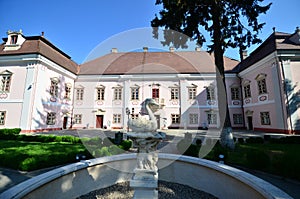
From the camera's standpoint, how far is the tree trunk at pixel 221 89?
8242mm

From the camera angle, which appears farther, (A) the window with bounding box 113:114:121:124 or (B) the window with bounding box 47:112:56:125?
(A) the window with bounding box 113:114:121:124

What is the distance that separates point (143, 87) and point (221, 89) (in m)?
12.9

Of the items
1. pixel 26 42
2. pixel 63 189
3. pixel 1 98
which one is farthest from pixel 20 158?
pixel 26 42

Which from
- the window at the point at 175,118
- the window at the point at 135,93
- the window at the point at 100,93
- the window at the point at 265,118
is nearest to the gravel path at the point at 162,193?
the window at the point at 265,118

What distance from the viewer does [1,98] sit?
14.9 meters

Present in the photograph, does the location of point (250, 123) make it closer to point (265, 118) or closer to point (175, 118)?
point (265, 118)

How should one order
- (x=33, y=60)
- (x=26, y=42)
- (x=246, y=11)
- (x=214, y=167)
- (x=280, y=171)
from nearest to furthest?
(x=214, y=167) < (x=280, y=171) < (x=246, y=11) < (x=33, y=60) < (x=26, y=42)

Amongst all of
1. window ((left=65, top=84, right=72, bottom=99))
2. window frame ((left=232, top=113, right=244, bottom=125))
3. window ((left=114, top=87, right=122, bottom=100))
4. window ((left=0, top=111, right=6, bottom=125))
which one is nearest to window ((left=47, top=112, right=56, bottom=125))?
window ((left=65, top=84, right=72, bottom=99))

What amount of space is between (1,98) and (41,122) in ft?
16.0

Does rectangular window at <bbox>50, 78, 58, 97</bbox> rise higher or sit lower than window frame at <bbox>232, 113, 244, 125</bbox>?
higher

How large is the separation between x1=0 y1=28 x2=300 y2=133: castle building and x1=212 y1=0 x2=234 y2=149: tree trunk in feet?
29.5

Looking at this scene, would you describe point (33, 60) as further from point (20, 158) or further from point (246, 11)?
point (246, 11)

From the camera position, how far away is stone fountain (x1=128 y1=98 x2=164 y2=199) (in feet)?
9.22

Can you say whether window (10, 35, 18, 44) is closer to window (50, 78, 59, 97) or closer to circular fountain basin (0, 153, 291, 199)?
window (50, 78, 59, 97)
